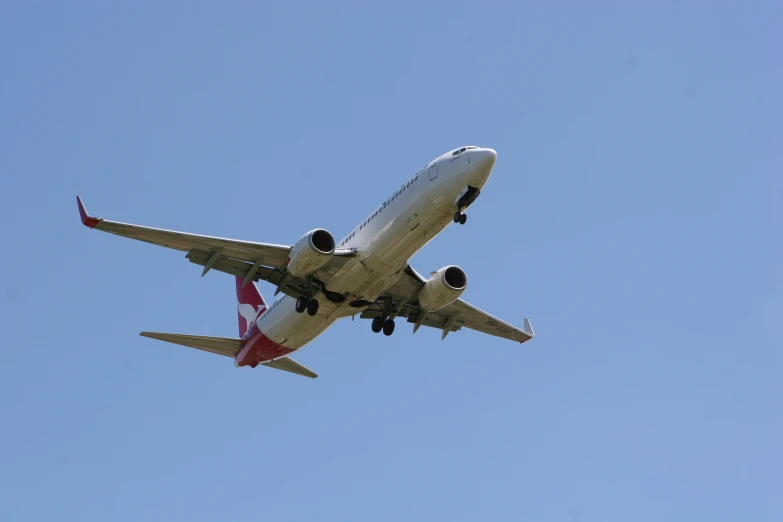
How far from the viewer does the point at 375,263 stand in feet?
126

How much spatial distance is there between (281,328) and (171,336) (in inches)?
208

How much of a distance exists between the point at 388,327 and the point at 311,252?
25.1 ft

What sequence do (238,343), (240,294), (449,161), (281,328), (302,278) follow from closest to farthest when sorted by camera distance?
(449,161)
(302,278)
(281,328)
(238,343)
(240,294)

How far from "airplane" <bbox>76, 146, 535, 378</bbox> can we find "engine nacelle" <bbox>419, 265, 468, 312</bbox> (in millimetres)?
39

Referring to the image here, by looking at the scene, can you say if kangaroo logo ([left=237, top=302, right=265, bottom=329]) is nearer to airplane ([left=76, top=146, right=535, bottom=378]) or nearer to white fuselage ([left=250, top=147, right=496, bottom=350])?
airplane ([left=76, top=146, right=535, bottom=378])

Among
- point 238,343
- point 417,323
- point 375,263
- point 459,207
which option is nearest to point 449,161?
point 459,207

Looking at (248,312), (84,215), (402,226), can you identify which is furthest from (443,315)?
(84,215)

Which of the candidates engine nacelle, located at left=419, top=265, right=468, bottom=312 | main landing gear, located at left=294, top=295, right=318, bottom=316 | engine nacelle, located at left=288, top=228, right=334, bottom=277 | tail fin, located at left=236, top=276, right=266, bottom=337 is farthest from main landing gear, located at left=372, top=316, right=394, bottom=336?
tail fin, located at left=236, top=276, right=266, bottom=337

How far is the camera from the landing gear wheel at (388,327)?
4397 cm

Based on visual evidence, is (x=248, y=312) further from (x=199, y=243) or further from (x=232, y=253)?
(x=199, y=243)

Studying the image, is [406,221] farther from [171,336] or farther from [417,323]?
[171,336]

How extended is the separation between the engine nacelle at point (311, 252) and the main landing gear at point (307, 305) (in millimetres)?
2485

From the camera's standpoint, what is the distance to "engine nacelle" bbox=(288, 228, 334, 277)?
1480 inches

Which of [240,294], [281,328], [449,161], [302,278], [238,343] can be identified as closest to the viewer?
[449,161]
